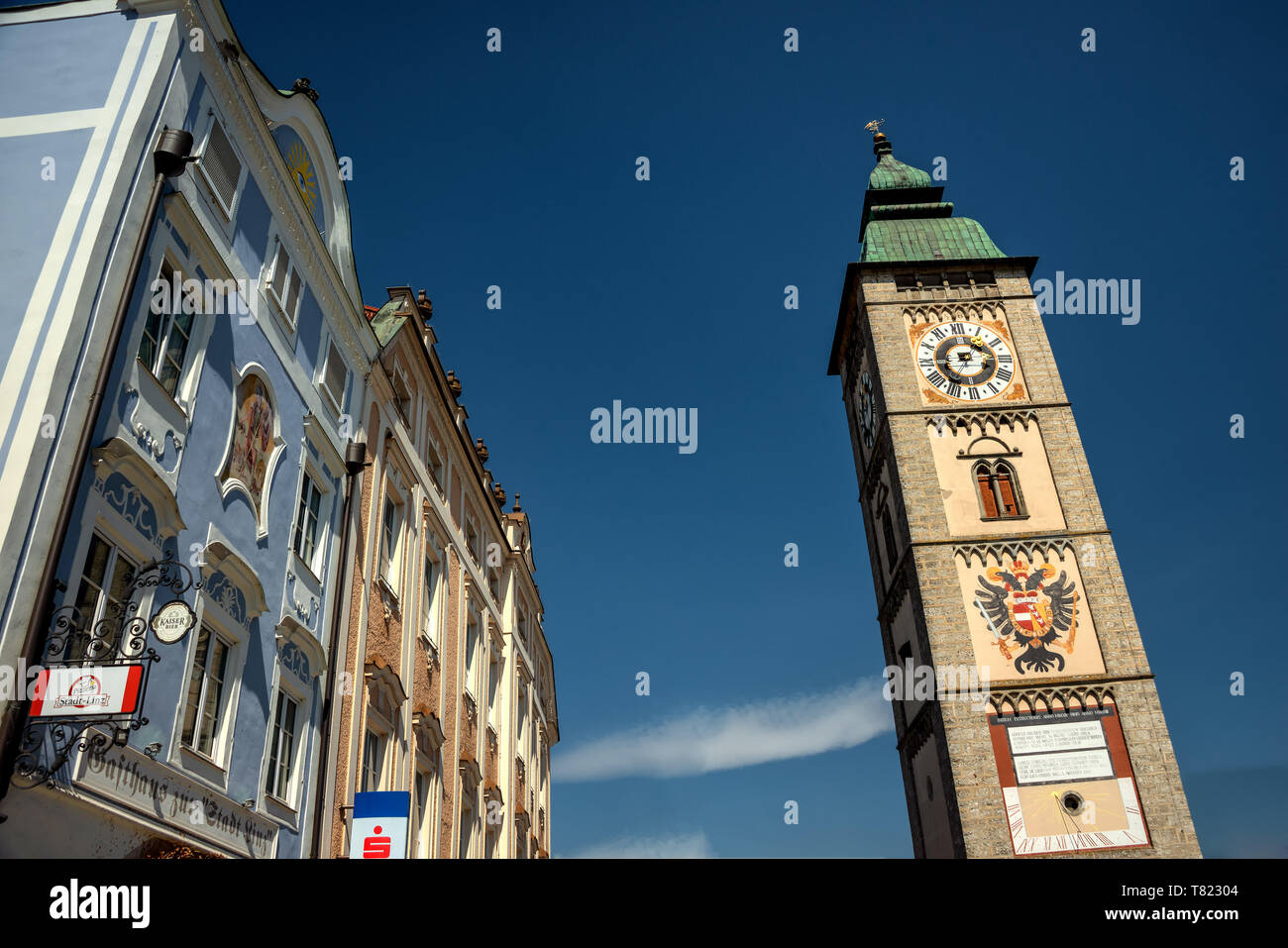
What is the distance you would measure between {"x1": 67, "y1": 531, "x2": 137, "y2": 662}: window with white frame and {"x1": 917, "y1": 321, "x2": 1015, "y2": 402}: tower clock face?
99.8 feet

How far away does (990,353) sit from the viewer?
36.4 meters

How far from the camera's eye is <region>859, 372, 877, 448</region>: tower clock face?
1489 inches

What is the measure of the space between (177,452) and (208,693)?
8.96 ft

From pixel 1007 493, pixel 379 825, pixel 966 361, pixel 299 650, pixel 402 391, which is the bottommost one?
pixel 379 825

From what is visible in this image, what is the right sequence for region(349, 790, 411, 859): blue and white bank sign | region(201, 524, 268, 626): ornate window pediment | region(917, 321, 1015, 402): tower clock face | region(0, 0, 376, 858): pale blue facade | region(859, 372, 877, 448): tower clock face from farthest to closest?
1. region(859, 372, 877, 448): tower clock face
2. region(917, 321, 1015, 402): tower clock face
3. region(349, 790, 411, 859): blue and white bank sign
4. region(201, 524, 268, 626): ornate window pediment
5. region(0, 0, 376, 858): pale blue facade

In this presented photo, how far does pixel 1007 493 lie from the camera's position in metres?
33.2

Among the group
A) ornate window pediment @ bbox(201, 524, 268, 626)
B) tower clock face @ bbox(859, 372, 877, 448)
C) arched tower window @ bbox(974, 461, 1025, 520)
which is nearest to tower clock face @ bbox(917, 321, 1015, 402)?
tower clock face @ bbox(859, 372, 877, 448)

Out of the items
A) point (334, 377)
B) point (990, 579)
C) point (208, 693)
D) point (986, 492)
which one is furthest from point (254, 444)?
point (986, 492)

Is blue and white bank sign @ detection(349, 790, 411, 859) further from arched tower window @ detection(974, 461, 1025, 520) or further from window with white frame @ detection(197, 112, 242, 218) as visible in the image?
arched tower window @ detection(974, 461, 1025, 520)

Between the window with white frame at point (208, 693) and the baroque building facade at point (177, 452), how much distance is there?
33 millimetres

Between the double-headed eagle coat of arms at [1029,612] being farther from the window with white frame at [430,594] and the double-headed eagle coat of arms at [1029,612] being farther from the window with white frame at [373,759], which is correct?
the window with white frame at [373,759]

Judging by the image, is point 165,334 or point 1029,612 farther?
point 1029,612

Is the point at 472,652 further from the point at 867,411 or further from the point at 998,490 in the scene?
the point at 867,411

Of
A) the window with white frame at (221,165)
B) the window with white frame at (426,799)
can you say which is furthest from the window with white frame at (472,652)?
the window with white frame at (221,165)
